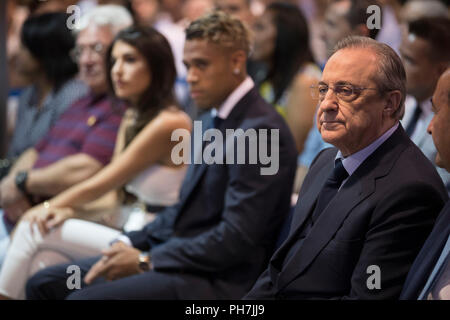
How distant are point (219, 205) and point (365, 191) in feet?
2.49

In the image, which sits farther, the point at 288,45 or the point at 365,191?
the point at 288,45

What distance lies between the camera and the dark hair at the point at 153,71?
9.15 ft

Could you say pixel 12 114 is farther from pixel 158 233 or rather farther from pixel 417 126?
pixel 417 126

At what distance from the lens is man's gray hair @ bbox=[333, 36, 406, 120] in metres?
1.67

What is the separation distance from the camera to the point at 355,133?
5.55ft

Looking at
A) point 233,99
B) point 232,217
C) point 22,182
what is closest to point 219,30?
point 233,99

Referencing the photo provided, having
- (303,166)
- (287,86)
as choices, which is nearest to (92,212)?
(303,166)

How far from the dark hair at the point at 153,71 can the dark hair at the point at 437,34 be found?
97 centimetres

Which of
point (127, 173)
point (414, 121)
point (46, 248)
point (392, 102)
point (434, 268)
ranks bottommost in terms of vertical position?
point (46, 248)

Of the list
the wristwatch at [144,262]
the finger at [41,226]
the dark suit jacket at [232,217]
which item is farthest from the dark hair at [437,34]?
the finger at [41,226]

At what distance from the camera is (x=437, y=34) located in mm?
2326

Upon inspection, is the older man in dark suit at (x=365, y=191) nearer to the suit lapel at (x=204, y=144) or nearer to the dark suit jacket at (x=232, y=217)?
the dark suit jacket at (x=232, y=217)

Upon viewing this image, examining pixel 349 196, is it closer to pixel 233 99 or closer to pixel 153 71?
pixel 233 99

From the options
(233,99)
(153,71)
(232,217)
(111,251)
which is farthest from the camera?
(153,71)
